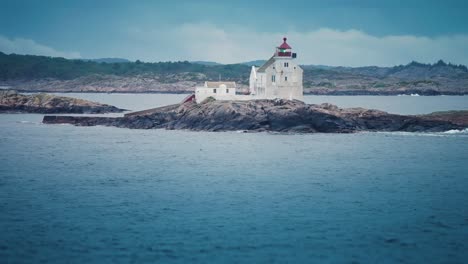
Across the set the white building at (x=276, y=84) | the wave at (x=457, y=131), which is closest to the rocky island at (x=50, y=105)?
the white building at (x=276, y=84)

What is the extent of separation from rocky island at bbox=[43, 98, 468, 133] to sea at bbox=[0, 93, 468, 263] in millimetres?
10770

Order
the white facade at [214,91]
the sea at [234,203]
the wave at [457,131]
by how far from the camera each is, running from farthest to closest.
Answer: the white facade at [214,91] → the wave at [457,131] → the sea at [234,203]

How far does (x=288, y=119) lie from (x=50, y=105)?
55.7 m

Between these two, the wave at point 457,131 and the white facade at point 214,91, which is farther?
the white facade at point 214,91

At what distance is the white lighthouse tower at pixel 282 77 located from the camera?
272 ft

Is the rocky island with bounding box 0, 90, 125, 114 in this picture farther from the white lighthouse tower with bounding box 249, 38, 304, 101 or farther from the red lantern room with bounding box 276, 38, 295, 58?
the red lantern room with bounding box 276, 38, 295, 58

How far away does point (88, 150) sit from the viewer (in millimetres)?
60656

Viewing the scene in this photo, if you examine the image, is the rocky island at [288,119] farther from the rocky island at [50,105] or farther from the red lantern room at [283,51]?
the rocky island at [50,105]

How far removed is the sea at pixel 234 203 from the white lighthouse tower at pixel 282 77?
776 inches

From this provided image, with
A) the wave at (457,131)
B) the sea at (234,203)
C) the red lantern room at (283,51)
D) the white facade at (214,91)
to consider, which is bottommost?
the sea at (234,203)

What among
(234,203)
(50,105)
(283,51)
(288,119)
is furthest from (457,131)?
(50,105)

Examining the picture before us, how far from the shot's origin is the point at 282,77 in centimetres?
8350

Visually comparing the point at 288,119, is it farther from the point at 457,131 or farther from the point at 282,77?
the point at 457,131

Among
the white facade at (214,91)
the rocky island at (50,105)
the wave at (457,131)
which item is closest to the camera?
the wave at (457,131)
